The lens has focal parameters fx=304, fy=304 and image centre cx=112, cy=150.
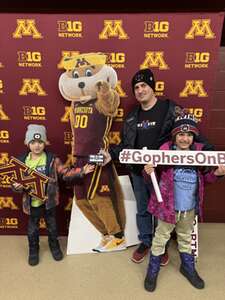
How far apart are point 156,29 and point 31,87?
0.96 m

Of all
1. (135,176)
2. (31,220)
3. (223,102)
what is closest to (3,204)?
(31,220)

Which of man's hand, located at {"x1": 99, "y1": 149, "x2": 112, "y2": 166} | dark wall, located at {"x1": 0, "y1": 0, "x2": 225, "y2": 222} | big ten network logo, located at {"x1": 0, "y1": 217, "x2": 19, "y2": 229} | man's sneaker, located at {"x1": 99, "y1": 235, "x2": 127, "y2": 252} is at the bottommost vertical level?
man's sneaker, located at {"x1": 99, "y1": 235, "x2": 127, "y2": 252}

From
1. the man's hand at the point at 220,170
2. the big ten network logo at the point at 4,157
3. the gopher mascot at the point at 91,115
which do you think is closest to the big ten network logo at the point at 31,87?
the gopher mascot at the point at 91,115

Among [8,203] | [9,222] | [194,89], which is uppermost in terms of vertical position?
[194,89]

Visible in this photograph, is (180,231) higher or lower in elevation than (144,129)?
lower

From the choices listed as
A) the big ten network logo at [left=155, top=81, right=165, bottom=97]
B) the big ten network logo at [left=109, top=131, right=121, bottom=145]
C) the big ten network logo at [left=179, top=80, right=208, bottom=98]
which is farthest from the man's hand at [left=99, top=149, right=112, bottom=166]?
the big ten network logo at [left=179, top=80, right=208, bottom=98]

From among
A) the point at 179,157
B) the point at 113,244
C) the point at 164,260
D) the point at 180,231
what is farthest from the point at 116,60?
the point at 164,260

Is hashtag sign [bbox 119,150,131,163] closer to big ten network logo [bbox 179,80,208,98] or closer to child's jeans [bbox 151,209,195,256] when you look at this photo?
child's jeans [bbox 151,209,195,256]

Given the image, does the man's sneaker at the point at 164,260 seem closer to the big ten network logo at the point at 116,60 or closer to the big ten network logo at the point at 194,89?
the big ten network logo at the point at 194,89

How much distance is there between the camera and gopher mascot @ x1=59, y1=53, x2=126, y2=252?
2082 mm

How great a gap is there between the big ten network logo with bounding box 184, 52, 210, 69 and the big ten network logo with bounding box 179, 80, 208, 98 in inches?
4.3

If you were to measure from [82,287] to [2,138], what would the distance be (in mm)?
1222

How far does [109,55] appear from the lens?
2.12 metres
